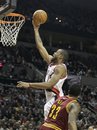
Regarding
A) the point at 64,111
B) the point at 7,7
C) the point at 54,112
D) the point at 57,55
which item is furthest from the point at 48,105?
the point at 7,7

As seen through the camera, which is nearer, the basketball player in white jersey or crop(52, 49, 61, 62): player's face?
the basketball player in white jersey

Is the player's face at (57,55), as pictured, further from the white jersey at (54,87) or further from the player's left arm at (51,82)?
the player's left arm at (51,82)

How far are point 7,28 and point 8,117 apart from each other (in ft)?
21.8

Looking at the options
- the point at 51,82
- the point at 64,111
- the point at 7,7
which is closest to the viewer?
the point at 64,111

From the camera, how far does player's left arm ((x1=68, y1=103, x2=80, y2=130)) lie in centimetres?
515

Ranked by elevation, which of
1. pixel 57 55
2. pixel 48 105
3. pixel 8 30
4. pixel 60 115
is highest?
pixel 57 55

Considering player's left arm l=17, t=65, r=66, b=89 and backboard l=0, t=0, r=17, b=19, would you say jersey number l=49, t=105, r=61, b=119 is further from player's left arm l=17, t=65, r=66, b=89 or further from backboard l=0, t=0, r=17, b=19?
backboard l=0, t=0, r=17, b=19

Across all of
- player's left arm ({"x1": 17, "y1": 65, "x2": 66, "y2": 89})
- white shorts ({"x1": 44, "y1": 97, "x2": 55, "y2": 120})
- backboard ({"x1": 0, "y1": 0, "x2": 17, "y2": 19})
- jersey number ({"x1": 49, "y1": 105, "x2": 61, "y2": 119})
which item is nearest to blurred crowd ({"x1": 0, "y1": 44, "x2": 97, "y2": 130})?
backboard ({"x1": 0, "y1": 0, "x2": 17, "y2": 19})

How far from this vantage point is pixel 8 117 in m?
16.7

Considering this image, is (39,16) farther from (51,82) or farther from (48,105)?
(51,82)

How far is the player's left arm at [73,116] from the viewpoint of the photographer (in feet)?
16.9

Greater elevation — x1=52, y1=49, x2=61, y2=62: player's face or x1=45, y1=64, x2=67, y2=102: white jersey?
x1=52, y1=49, x2=61, y2=62: player's face

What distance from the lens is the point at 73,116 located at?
5207mm

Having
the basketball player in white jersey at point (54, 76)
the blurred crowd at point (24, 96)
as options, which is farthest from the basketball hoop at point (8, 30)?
the basketball player in white jersey at point (54, 76)
